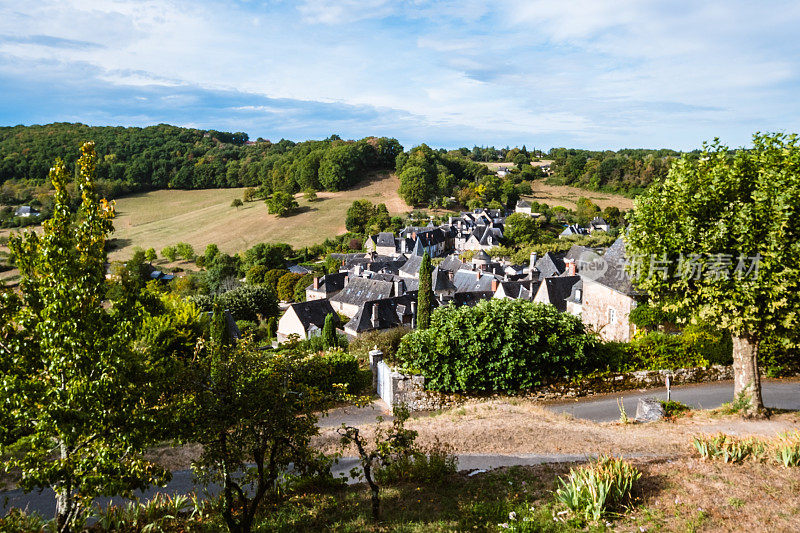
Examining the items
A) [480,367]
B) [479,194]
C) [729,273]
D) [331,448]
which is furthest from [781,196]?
[479,194]

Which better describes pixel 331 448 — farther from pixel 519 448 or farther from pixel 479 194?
pixel 479 194

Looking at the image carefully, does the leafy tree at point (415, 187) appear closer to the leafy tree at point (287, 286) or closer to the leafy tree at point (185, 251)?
the leafy tree at point (185, 251)

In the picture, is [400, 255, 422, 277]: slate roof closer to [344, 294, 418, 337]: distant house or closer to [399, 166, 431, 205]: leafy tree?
[344, 294, 418, 337]: distant house

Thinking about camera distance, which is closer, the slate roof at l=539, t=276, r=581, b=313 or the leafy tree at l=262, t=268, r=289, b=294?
the slate roof at l=539, t=276, r=581, b=313

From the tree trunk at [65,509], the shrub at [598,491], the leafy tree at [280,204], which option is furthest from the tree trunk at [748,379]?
the leafy tree at [280,204]

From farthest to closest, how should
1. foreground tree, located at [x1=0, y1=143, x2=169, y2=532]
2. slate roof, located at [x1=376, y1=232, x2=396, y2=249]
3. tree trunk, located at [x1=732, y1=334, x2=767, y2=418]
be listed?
slate roof, located at [x1=376, y1=232, x2=396, y2=249], tree trunk, located at [x1=732, y1=334, x2=767, y2=418], foreground tree, located at [x1=0, y1=143, x2=169, y2=532]

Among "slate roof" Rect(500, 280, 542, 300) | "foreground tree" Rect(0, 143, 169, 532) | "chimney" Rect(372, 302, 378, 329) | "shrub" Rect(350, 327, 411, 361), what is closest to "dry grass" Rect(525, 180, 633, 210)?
"slate roof" Rect(500, 280, 542, 300)
